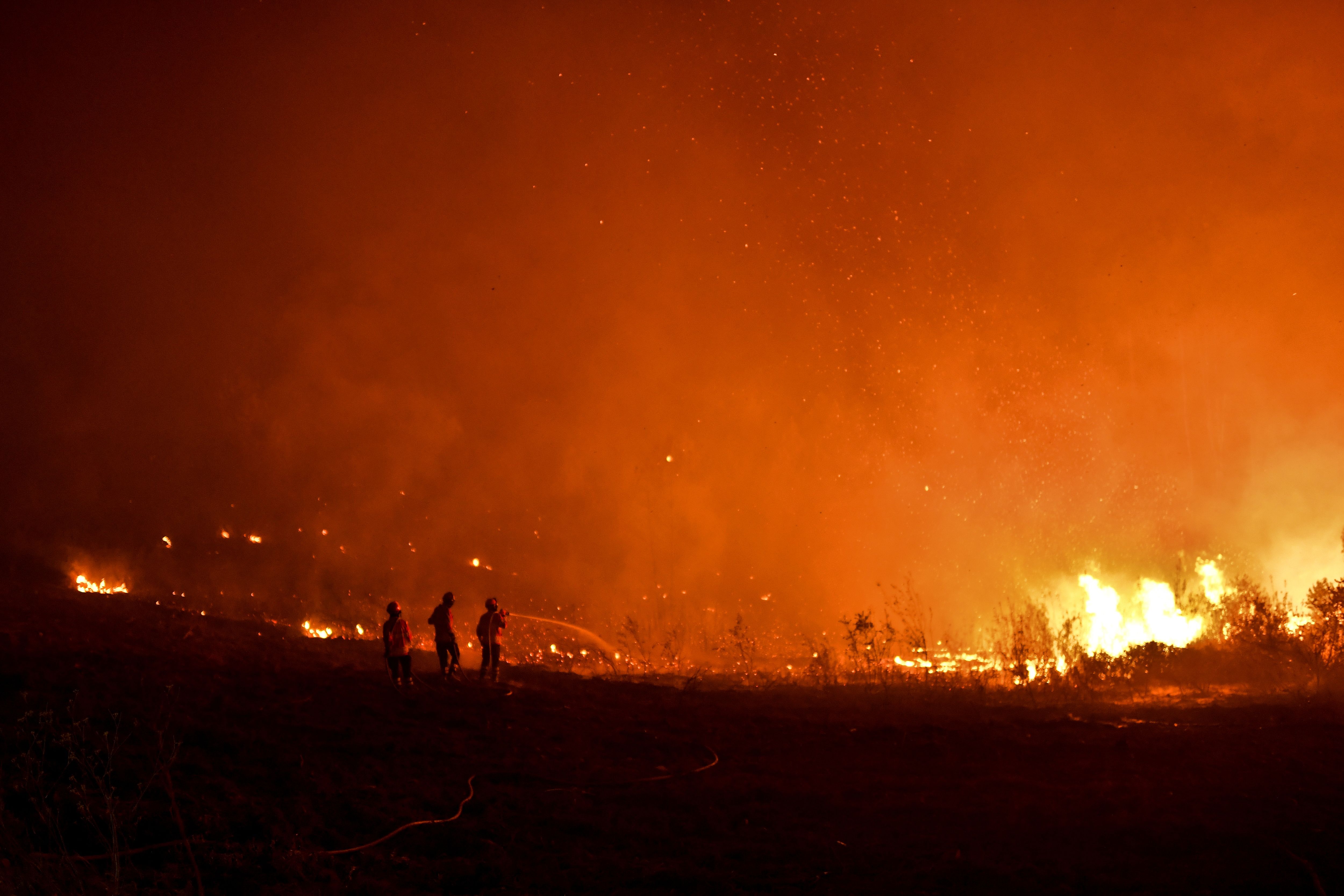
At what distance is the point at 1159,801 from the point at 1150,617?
18.3 m

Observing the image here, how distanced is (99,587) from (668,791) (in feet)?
105

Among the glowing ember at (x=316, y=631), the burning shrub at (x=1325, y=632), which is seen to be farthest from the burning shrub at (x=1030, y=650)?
the glowing ember at (x=316, y=631)

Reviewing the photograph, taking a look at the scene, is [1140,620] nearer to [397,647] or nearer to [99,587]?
[397,647]

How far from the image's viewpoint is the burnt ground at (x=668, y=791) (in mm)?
6211

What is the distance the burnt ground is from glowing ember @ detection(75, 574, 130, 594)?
17193 mm

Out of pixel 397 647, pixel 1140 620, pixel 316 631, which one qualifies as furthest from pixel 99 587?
pixel 1140 620

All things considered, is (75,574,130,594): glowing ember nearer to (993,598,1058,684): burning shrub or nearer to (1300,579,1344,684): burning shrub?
(993,598,1058,684): burning shrub

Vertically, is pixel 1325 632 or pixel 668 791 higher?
pixel 1325 632

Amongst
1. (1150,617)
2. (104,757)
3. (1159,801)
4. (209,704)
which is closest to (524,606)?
(1150,617)

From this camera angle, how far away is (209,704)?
11.8 m

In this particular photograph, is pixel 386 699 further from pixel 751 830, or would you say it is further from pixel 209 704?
pixel 751 830

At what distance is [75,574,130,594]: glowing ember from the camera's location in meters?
29.3

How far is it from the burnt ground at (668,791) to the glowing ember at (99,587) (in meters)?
17.2

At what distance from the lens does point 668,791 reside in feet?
28.5
